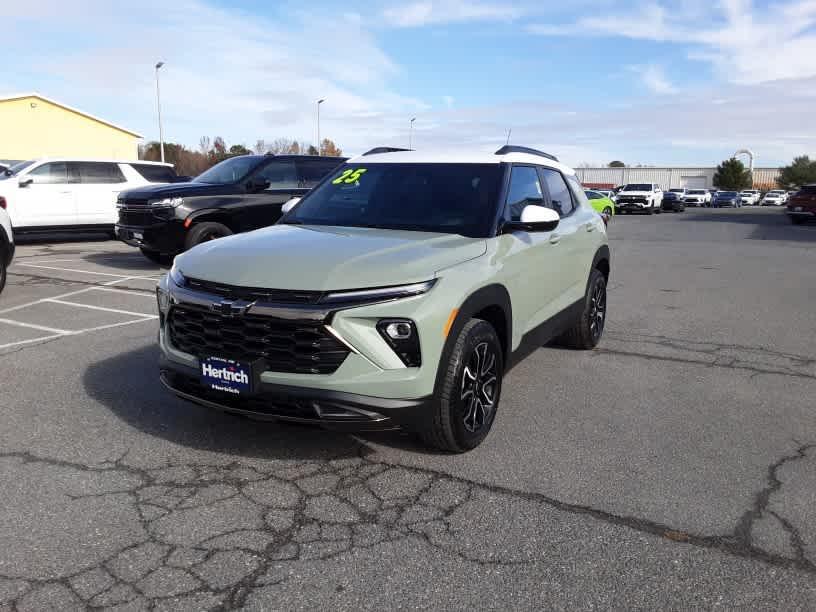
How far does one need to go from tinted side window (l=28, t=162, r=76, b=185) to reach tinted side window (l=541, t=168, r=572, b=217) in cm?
1226

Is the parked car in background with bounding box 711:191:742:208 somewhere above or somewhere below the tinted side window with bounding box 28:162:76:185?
below

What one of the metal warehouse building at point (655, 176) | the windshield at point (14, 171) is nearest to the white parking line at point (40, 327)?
the windshield at point (14, 171)

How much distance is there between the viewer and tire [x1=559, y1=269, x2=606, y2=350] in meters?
6.19

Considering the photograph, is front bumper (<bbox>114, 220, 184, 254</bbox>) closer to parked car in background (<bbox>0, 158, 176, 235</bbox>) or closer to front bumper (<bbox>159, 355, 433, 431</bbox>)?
parked car in background (<bbox>0, 158, 176, 235</bbox>)

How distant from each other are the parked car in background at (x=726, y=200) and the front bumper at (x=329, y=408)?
66.3 meters

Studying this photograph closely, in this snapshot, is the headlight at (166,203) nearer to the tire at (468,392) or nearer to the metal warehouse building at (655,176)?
the tire at (468,392)

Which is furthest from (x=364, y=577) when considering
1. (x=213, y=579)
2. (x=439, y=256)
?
(x=439, y=256)

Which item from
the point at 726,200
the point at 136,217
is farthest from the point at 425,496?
the point at 726,200

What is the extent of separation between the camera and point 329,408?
10.9ft

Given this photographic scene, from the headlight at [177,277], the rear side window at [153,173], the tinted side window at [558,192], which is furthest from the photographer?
the rear side window at [153,173]

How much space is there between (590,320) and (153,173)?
1228cm

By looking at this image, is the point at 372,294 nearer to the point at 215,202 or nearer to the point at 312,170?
the point at 215,202

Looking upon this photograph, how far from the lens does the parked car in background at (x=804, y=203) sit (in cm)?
2747

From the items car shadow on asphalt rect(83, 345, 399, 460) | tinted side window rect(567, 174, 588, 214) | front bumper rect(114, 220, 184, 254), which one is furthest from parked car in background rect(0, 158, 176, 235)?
tinted side window rect(567, 174, 588, 214)
